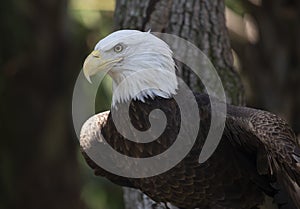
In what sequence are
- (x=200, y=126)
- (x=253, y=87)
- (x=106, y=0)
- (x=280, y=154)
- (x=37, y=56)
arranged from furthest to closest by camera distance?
(x=37, y=56) < (x=106, y=0) < (x=253, y=87) < (x=200, y=126) < (x=280, y=154)

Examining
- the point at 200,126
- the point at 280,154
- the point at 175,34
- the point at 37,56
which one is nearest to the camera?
the point at 280,154

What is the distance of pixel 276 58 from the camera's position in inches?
428

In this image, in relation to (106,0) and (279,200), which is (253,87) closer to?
(106,0)

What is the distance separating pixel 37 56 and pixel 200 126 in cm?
775

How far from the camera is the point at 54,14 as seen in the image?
1266 centimetres

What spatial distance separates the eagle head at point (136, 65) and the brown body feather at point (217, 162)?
9 centimetres

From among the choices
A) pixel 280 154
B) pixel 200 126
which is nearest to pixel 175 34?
pixel 200 126

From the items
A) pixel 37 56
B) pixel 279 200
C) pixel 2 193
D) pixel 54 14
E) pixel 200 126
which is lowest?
pixel 2 193

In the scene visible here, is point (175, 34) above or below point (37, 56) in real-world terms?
above

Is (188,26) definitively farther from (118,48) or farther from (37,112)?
(37,112)

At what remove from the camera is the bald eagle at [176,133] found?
567 centimetres

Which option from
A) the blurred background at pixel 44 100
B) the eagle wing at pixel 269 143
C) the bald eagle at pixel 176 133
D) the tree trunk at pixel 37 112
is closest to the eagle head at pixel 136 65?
the bald eagle at pixel 176 133

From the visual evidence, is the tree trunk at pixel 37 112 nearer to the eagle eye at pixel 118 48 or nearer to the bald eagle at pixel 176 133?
the bald eagle at pixel 176 133

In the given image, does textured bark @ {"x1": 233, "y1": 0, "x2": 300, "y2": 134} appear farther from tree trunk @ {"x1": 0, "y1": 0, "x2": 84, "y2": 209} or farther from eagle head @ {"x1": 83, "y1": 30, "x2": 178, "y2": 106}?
eagle head @ {"x1": 83, "y1": 30, "x2": 178, "y2": 106}
